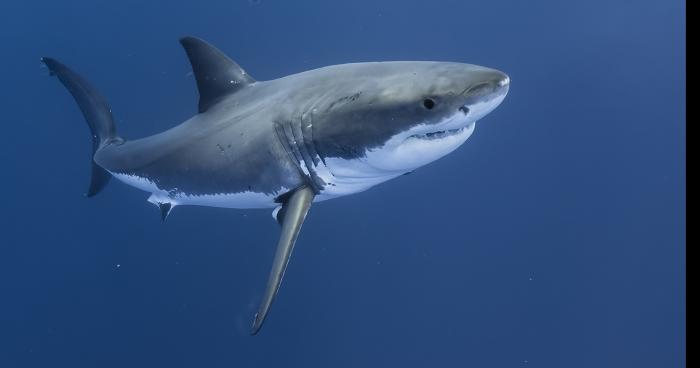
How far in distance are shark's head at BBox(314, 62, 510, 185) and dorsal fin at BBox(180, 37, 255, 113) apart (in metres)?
1.49

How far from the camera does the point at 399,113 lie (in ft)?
10.9

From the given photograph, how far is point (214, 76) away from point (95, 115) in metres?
2.45

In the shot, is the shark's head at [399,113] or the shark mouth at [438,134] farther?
the shark mouth at [438,134]

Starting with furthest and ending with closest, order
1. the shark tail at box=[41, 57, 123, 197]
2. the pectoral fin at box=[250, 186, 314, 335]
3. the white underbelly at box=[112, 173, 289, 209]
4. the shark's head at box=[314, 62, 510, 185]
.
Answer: the shark tail at box=[41, 57, 123, 197] < the white underbelly at box=[112, 173, 289, 209] < the pectoral fin at box=[250, 186, 314, 335] < the shark's head at box=[314, 62, 510, 185]

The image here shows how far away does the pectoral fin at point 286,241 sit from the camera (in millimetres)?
3539

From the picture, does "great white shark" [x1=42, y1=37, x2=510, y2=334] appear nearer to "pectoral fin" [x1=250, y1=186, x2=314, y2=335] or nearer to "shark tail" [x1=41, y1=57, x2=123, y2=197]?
"pectoral fin" [x1=250, y1=186, x2=314, y2=335]

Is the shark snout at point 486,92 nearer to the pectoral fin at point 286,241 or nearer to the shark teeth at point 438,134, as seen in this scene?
the shark teeth at point 438,134

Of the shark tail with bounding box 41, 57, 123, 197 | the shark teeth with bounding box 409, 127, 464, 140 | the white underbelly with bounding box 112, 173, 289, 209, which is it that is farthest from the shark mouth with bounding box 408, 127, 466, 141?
the shark tail with bounding box 41, 57, 123, 197

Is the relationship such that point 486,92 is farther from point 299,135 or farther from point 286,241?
point 286,241

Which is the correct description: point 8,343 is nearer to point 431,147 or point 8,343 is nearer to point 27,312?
point 27,312

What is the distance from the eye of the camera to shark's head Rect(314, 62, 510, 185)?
3.05 m

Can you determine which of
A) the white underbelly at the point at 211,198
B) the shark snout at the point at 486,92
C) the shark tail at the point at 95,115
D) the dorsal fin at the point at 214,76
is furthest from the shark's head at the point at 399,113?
the shark tail at the point at 95,115

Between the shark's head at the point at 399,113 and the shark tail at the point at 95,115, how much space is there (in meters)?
3.82

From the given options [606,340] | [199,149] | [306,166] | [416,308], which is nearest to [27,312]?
[416,308]
